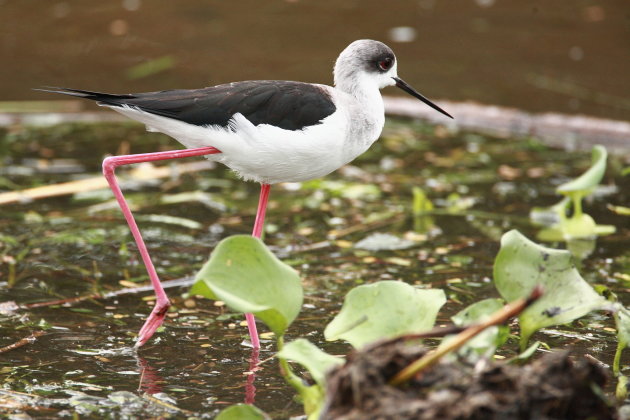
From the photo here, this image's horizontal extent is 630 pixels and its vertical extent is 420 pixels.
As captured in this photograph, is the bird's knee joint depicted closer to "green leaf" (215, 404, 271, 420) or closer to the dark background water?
"green leaf" (215, 404, 271, 420)

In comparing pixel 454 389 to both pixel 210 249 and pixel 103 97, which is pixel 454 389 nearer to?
pixel 103 97

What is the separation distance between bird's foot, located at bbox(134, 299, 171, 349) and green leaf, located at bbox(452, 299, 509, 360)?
1.63 metres

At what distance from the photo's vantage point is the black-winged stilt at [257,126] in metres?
4.67

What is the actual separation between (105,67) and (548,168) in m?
4.79

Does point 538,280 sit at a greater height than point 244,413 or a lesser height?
greater

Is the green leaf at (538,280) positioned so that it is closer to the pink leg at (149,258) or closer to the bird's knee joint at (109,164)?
the pink leg at (149,258)

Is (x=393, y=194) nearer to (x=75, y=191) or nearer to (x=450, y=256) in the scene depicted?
(x=450, y=256)

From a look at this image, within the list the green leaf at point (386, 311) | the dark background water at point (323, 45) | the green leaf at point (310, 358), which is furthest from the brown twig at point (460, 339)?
the dark background water at point (323, 45)

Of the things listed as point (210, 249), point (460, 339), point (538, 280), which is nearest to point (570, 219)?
point (210, 249)

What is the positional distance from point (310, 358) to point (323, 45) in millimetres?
7196

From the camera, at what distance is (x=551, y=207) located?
694 cm

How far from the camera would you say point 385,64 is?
5148 mm

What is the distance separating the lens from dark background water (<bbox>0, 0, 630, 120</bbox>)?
31.3ft

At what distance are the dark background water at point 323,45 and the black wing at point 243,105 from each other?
4.61 meters
